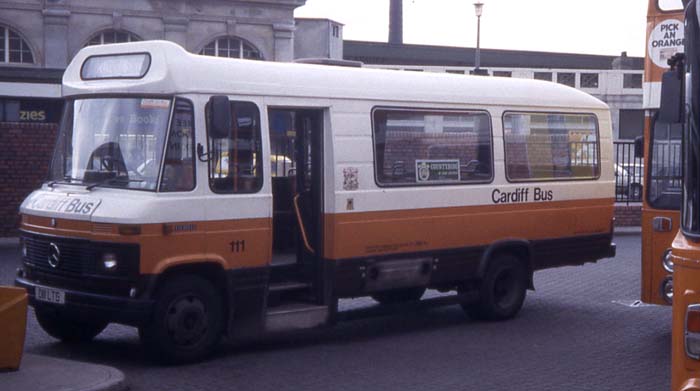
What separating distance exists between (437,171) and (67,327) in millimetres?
4274

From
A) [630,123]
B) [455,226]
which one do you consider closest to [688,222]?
[455,226]

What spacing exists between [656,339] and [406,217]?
9.83 ft

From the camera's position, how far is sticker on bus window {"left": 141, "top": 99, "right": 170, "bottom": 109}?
10.4m

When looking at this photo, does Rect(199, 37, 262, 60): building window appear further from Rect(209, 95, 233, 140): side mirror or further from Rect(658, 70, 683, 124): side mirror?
Rect(658, 70, 683, 124): side mirror

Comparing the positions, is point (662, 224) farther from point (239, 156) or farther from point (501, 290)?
point (239, 156)

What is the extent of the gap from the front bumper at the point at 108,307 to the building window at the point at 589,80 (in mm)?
48006

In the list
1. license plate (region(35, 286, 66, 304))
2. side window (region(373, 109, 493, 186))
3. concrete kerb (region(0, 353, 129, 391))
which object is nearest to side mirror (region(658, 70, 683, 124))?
concrete kerb (region(0, 353, 129, 391))

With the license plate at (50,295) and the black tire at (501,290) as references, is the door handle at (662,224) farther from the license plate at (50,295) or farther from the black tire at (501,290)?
the license plate at (50,295)

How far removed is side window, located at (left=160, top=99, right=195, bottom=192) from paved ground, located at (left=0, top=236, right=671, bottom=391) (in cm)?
170

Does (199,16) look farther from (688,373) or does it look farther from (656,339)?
(688,373)

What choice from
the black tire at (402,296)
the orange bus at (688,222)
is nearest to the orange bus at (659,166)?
the black tire at (402,296)

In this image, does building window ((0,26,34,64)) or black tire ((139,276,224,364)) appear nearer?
black tire ((139,276,224,364))

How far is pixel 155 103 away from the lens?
10.4 m

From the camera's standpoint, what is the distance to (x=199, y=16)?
137 ft
